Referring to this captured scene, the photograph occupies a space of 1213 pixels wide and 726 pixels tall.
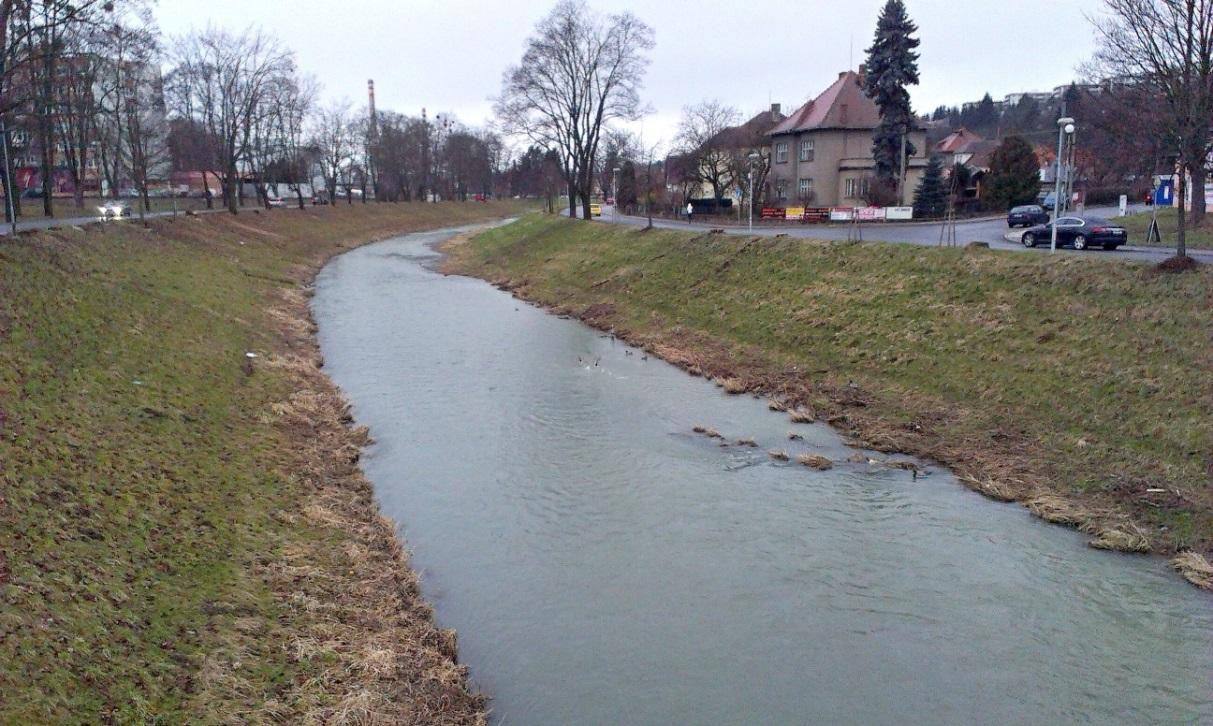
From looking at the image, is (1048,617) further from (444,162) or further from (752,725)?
(444,162)

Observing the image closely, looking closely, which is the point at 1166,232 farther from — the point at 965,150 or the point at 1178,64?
the point at 965,150

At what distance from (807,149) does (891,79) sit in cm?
878

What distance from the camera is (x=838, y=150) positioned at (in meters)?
64.4

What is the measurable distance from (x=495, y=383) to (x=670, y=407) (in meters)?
5.14

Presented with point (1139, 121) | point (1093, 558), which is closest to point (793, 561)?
point (1093, 558)

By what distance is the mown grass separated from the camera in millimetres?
31734

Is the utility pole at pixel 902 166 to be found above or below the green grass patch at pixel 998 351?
above

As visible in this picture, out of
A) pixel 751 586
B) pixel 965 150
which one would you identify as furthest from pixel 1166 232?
pixel 965 150

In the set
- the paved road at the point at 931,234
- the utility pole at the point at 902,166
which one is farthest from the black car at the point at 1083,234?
the utility pole at the point at 902,166

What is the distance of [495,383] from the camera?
22.7m

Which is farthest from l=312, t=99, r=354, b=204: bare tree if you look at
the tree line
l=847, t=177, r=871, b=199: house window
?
l=847, t=177, r=871, b=199: house window

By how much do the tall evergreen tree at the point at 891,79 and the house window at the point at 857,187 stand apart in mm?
1664

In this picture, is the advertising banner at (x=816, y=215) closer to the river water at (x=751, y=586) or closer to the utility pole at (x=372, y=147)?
the river water at (x=751, y=586)

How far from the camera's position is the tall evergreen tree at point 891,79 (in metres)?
58.8
